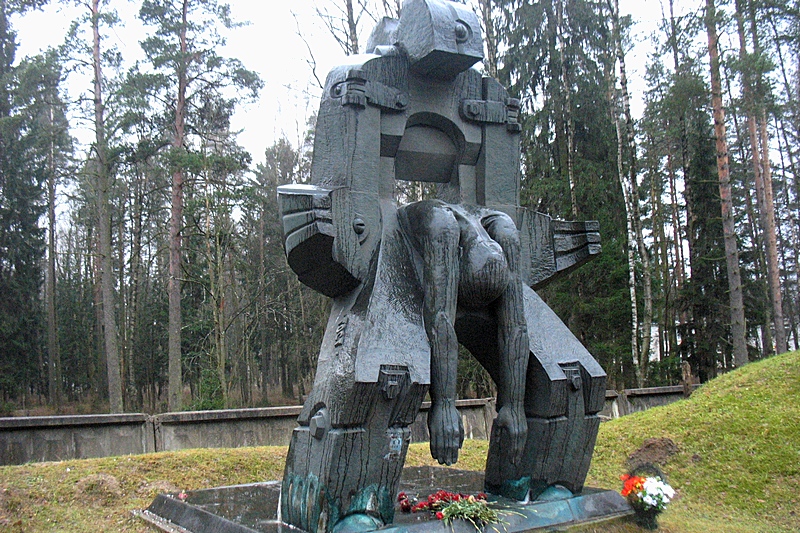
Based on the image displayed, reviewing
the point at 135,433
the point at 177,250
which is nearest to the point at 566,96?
the point at 177,250

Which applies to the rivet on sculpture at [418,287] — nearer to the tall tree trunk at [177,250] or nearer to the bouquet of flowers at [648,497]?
the bouquet of flowers at [648,497]

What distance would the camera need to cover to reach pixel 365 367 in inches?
153

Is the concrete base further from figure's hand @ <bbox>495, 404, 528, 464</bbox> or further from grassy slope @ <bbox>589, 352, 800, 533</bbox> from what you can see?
grassy slope @ <bbox>589, 352, 800, 533</bbox>

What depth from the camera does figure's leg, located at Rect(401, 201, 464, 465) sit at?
13.3 feet

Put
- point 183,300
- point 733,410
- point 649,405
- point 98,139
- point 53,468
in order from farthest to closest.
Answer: point 183,300, point 98,139, point 649,405, point 733,410, point 53,468

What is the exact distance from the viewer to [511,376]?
439cm

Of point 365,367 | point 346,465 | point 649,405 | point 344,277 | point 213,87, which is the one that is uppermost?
point 213,87

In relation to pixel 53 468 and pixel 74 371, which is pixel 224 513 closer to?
pixel 53 468

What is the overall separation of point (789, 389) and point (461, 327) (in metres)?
5.99

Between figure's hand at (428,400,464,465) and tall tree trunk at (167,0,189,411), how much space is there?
36.8 feet

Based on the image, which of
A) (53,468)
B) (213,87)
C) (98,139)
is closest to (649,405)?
(53,468)

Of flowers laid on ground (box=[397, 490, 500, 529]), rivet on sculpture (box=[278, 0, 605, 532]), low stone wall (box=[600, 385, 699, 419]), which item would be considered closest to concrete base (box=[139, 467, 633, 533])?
flowers laid on ground (box=[397, 490, 500, 529])

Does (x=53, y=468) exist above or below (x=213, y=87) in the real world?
below

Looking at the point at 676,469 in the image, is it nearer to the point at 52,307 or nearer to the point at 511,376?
the point at 511,376
